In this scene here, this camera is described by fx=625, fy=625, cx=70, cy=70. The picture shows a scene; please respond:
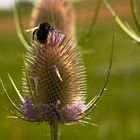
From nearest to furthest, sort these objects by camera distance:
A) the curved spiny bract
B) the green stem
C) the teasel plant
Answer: the green stem < the teasel plant < the curved spiny bract

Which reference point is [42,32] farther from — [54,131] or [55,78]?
[54,131]

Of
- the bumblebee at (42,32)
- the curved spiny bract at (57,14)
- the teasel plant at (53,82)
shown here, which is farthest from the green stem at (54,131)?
the curved spiny bract at (57,14)

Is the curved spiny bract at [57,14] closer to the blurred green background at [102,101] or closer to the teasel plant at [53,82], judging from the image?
the blurred green background at [102,101]

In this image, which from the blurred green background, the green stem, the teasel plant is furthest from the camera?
the blurred green background

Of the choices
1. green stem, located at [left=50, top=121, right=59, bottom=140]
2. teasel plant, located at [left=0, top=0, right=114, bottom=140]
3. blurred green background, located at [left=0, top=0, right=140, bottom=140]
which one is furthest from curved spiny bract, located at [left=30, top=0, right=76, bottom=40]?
green stem, located at [left=50, top=121, right=59, bottom=140]

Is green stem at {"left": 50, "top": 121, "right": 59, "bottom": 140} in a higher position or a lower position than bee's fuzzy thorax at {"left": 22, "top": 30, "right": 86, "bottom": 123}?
lower

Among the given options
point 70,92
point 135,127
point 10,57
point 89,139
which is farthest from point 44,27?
point 10,57

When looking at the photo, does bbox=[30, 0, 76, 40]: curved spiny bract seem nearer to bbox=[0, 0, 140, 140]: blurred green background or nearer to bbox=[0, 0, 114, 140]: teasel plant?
bbox=[0, 0, 140, 140]: blurred green background

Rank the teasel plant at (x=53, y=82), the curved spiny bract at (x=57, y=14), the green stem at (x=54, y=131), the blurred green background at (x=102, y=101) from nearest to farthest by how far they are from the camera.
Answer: the green stem at (x=54, y=131)
the teasel plant at (x=53, y=82)
the curved spiny bract at (x=57, y=14)
the blurred green background at (x=102, y=101)
